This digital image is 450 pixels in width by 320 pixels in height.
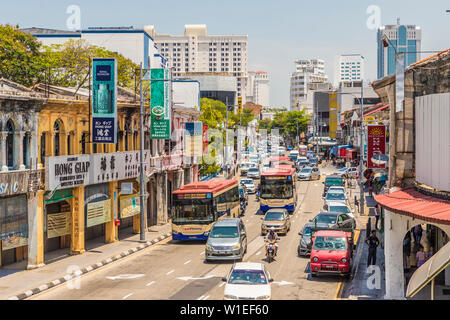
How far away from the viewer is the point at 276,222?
3666 centimetres

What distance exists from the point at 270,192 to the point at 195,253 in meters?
15.3

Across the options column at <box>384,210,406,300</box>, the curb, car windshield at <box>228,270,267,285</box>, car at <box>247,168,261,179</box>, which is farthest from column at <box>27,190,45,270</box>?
car at <box>247,168,261,179</box>

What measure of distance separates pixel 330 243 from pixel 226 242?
5.15 metres

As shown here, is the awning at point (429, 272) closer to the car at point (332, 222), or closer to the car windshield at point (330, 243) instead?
the car windshield at point (330, 243)

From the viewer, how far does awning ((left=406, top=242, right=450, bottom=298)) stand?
11.9 metres

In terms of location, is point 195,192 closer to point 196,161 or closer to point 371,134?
point 371,134

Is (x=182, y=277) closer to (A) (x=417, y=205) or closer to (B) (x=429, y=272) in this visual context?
(A) (x=417, y=205)

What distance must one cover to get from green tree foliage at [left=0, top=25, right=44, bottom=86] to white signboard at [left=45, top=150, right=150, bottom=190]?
19.2 metres

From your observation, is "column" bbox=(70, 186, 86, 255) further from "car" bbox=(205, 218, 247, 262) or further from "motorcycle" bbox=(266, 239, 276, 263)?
"motorcycle" bbox=(266, 239, 276, 263)

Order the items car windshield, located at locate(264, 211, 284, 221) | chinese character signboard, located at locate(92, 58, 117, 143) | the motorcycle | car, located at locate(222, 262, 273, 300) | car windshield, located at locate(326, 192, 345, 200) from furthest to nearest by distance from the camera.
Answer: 1. car windshield, located at locate(326, 192, 345, 200)
2. car windshield, located at locate(264, 211, 284, 221)
3. chinese character signboard, located at locate(92, 58, 117, 143)
4. the motorcycle
5. car, located at locate(222, 262, 273, 300)

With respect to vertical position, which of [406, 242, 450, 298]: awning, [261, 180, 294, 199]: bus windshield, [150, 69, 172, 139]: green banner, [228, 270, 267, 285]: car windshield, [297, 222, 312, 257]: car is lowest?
[297, 222, 312, 257]: car

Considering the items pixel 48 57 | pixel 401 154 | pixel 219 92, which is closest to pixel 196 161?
pixel 48 57

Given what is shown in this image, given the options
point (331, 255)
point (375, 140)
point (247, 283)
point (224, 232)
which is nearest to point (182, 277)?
point (224, 232)

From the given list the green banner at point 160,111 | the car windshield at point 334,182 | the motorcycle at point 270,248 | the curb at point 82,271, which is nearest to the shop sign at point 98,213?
the curb at point 82,271
